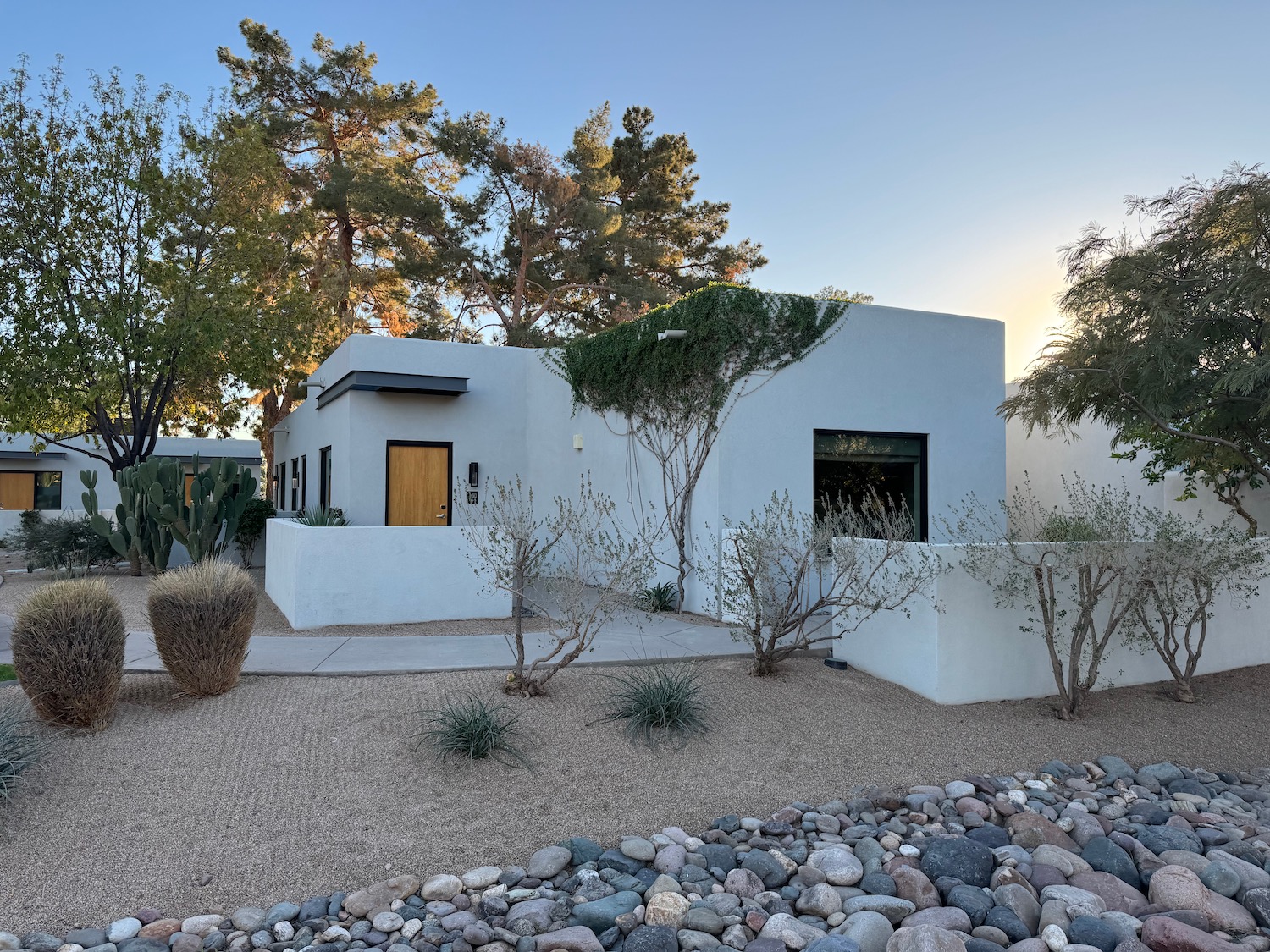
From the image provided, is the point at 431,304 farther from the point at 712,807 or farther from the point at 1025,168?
the point at 712,807

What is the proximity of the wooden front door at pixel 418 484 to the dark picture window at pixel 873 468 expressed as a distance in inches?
247

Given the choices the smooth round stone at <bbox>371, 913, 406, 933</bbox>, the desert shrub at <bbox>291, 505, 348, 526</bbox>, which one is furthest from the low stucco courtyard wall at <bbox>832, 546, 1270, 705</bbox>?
the desert shrub at <bbox>291, 505, 348, 526</bbox>

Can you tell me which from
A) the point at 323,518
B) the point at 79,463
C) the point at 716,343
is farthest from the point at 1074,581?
the point at 79,463

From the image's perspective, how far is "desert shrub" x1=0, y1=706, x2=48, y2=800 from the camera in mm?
3984

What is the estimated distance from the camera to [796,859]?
3.94m

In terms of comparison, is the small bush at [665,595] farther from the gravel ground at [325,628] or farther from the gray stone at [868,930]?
the gray stone at [868,930]

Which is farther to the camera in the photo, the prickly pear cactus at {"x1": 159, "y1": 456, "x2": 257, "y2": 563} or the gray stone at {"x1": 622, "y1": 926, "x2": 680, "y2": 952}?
the prickly pear cactus at {"x1": 159, "y1": 456, "x2": 257, "y2": 563}

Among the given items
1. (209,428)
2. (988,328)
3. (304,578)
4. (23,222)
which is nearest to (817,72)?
(988,328)

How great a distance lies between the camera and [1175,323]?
5.82 metres

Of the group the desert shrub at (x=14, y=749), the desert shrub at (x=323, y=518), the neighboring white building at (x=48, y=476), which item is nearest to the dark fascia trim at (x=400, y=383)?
the desert shrub at (x=323, y=518)

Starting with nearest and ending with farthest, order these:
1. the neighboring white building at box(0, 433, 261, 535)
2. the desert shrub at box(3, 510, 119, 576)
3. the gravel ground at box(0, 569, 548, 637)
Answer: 1. the gravel ground at box(0, 569, 548, 637)
2. the desert shrub at box(3, 510, 119, 576)
3. the neighboring white building at box(0, 433, 261, 535)

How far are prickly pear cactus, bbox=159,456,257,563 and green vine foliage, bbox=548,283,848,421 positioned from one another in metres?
6.22

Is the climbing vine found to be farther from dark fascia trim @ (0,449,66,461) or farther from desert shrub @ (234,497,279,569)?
dark fascia trim @ (0,449,66,461)

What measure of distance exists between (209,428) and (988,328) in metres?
30.1
